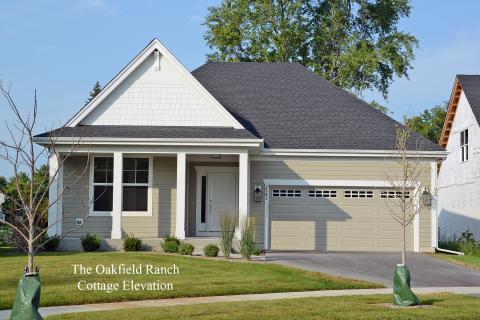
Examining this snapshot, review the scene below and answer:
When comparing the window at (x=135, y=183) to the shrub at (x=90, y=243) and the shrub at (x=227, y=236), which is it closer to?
the shrub at (x=90, y=243)

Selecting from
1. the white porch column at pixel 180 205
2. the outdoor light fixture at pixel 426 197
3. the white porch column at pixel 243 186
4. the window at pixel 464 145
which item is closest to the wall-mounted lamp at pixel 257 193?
the white porch column at pixel 243 186

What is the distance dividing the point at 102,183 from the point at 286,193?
6.00m

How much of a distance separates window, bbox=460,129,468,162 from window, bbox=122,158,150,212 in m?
15.2

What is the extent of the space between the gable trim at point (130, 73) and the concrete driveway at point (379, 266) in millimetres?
4683

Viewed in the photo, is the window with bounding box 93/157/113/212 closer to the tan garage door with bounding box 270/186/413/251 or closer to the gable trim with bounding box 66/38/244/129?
the gable trim with bounding box 66/38/244/129

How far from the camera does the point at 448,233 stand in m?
33.8

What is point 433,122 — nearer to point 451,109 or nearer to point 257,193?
point 451,109

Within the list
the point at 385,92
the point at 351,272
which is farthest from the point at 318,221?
the point at 385,92

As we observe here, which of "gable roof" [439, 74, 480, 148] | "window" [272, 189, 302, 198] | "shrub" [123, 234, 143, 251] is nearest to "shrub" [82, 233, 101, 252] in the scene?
"shrub" [123, 234, 143, 251]

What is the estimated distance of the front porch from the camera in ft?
70.4

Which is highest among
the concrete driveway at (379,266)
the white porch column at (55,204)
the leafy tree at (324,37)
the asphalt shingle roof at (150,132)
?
the leafy tree at (324,37)

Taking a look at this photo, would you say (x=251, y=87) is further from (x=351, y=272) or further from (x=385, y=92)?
(x=385, y=92)

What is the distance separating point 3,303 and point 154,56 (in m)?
11.9

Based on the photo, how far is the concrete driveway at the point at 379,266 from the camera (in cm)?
1666
